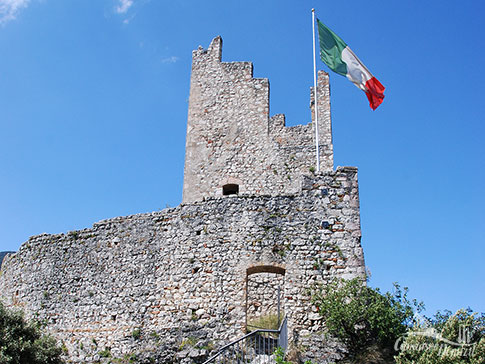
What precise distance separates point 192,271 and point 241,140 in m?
7.59

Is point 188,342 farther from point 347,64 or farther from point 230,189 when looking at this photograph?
point 347,64

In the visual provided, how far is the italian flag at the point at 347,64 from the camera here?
1533cm

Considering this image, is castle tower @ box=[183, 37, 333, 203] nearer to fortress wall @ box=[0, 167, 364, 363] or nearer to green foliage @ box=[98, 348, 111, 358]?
fortress wall @ box=[0, 167, 364, 363]

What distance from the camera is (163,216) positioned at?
46.8 ft

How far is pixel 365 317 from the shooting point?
35.0 ft

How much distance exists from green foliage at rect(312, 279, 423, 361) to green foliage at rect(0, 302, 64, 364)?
6.83m

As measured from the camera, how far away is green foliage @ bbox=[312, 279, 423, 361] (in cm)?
1042

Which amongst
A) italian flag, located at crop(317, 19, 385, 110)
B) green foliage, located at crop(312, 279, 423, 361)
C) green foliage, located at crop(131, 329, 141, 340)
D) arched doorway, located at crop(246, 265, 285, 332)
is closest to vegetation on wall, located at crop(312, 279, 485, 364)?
green foliage, located at crop(312, 279, 423, 361)

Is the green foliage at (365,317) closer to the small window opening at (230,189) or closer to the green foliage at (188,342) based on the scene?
the green foliage at (188,342)

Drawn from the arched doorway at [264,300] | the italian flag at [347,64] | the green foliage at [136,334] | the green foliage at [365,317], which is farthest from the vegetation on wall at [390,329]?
the italian flag at [347,64]

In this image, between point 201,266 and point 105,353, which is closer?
point 201,266

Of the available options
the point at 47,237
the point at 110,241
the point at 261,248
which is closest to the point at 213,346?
the point at 261,248

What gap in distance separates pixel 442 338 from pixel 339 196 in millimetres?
4417

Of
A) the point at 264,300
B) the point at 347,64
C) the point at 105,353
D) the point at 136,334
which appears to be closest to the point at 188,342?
the point at 136,334
